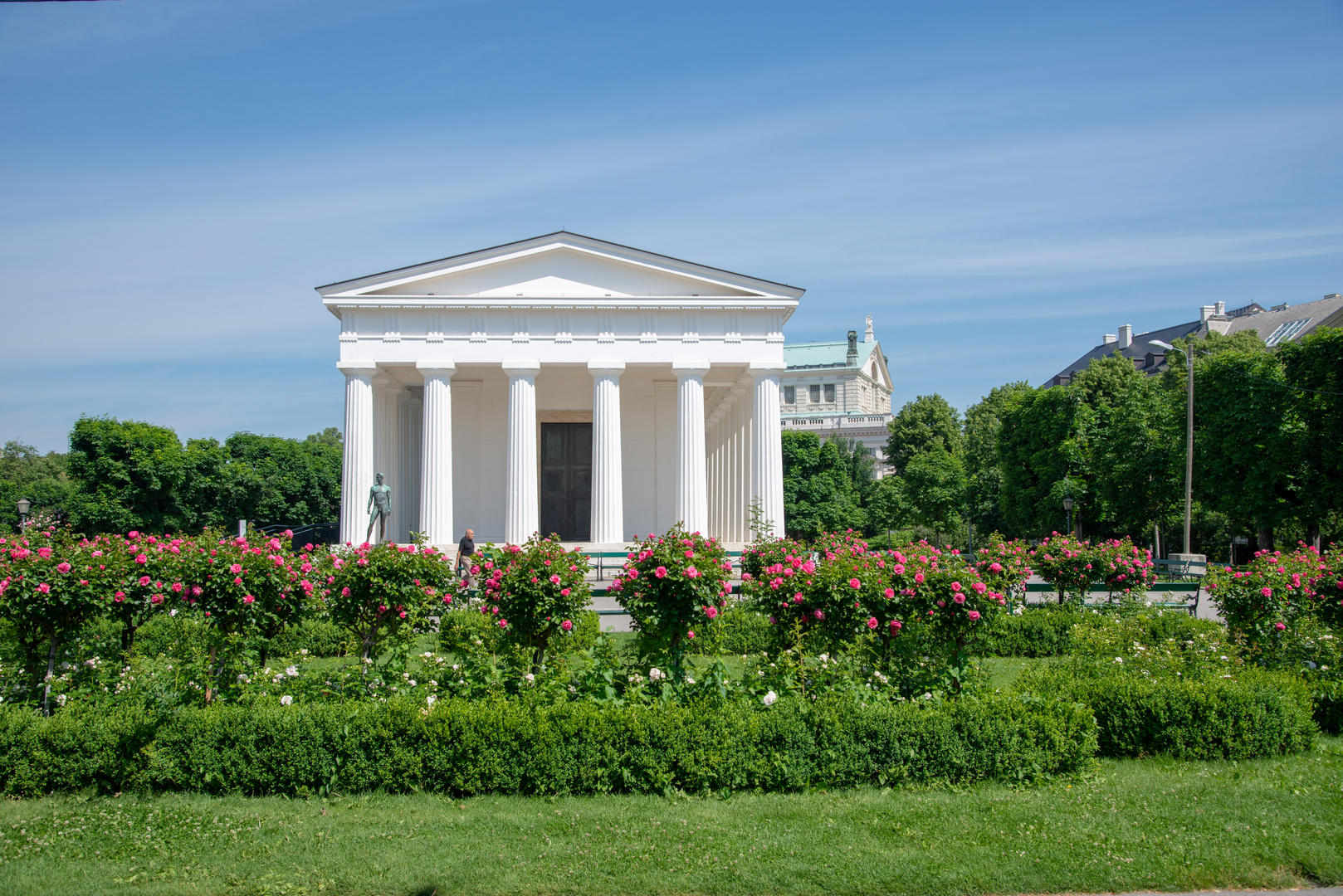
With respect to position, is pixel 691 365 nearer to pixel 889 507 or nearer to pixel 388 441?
pixel 388 441

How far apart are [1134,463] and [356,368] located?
34493 millimetres

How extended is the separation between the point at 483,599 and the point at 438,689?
123cm

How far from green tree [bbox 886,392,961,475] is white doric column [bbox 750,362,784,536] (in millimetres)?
50219

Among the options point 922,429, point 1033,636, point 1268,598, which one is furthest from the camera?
point 922,429

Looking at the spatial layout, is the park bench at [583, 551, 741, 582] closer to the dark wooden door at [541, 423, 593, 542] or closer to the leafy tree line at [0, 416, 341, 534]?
the dark wooden door at [541, 423, 593, 542]

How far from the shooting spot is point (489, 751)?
7961 mm

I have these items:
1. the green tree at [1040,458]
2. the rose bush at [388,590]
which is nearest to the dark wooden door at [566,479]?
the rose bush at [388,590]

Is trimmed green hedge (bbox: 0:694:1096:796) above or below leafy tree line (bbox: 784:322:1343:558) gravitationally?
below

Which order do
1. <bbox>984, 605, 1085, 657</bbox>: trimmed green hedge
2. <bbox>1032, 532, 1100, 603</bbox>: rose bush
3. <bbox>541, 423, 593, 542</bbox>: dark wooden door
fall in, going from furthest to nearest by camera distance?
<bbox>541, 423, 593, 542</bbox>: dark wooden door < <bbox>1032, 532, 1100, 603</bbox>: rose bush < <bbox>984, 605, 1085, 657</bbox>: trimmed green hedge

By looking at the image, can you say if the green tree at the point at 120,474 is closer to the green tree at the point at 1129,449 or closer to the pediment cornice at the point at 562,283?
the pediment cornice at the point at 562,283

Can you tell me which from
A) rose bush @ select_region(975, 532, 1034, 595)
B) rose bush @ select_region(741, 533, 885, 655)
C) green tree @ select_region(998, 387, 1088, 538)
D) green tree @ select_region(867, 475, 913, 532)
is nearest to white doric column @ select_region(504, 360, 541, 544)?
rose bush @ select_region(975, 532, 1034, 595)

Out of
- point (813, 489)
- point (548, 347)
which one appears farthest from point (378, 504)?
point (813, 489)

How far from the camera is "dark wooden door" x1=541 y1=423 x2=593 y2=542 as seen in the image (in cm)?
3459

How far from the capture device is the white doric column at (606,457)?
28.0 m
